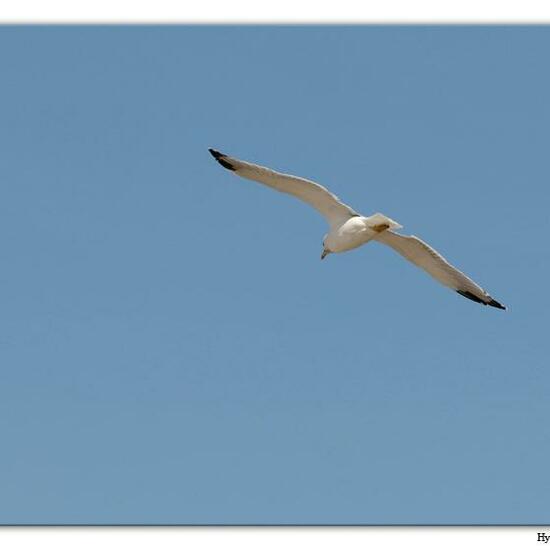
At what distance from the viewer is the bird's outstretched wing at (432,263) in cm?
1700

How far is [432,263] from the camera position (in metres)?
17.2

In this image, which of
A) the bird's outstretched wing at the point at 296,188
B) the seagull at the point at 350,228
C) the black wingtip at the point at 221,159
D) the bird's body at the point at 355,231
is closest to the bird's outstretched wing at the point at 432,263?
the seagull at the point at 350,228

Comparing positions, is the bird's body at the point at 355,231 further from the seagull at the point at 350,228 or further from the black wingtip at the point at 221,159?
the black wingtip at the point at 221,159

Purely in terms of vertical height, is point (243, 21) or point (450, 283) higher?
point (243, 21)

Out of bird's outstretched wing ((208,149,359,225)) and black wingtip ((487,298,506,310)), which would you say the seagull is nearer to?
bird's outstretched wing ((208,149,359,225))

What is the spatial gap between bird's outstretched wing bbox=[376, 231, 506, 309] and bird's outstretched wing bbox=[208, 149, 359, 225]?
0.74 m

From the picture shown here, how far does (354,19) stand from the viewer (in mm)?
15211

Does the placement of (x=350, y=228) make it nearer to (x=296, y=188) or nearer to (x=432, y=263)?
(x=296, y=188)

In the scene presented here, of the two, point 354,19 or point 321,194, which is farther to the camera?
point 321,194

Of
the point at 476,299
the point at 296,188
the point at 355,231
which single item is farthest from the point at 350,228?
the point at 476,299
